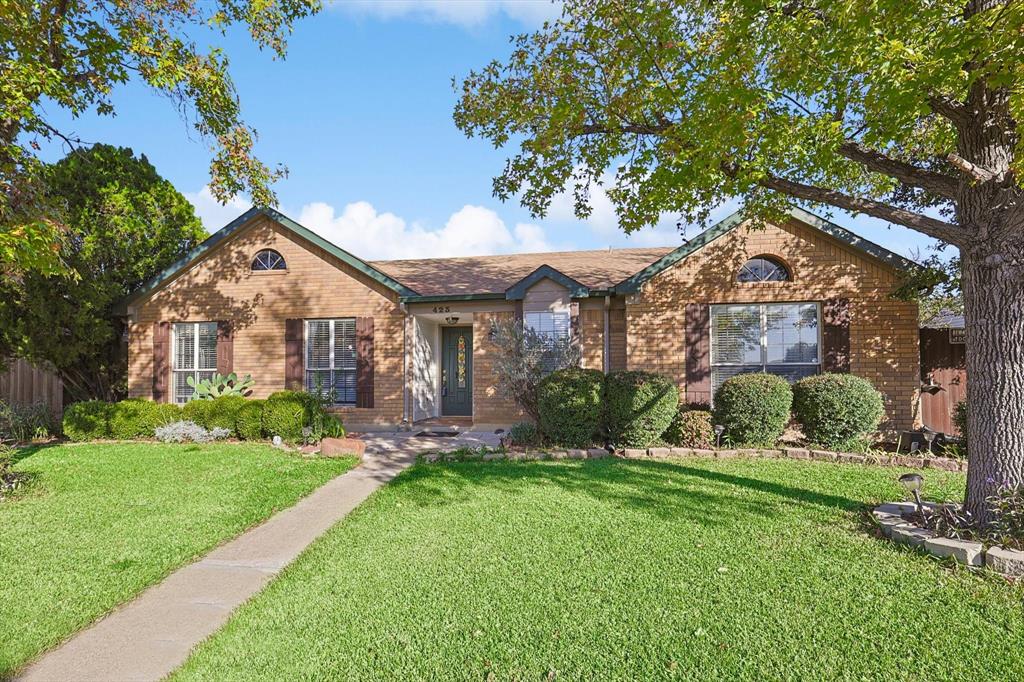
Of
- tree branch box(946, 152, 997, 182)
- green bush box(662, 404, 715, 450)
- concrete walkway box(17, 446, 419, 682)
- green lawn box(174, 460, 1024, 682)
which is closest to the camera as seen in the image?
green lawn box(174, 460, 1024, 682)

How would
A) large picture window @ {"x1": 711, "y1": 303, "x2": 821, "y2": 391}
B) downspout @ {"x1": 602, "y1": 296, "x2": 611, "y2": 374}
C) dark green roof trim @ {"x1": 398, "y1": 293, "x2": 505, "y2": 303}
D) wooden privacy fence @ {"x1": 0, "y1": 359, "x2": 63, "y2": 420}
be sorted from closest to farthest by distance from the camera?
large picture window @ {"x1": 711, "y1": 303, "x2": 821, "y2": 391} < downspout @ {"x1": 602, "y1": 296, "x2": 611, "y2": 374} < dark green roof trim @ {"x1": 398, "y1": 293, "x2": 505, "y2": 303} < wooden privacy fence @ {"x1": 0, "y1": 359, "x2": 63, "y2": 420}

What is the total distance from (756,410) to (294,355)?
33.7 ft

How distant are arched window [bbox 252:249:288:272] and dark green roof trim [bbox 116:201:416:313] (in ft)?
2.53

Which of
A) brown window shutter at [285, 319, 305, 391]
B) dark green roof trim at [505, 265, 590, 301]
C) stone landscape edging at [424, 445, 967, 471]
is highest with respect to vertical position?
dark green roof trim at [505, 265, 590, 301]

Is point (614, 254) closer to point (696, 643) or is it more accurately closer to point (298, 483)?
point (298, 483)

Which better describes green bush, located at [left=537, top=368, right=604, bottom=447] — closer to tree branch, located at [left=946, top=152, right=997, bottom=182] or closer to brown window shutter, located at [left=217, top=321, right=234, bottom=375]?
tree branch, located at [left=946, top=152, right=997, bottom=182]

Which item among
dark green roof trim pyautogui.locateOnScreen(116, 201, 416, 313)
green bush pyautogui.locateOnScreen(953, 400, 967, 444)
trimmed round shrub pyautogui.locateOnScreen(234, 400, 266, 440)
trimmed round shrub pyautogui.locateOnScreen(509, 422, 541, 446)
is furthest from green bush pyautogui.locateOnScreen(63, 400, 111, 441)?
green bush pyautogui.locateOnScreen(953, 400, 967, 444)

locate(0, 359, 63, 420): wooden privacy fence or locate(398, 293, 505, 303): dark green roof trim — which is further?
locate(0, 359, 63, 420): wooden privacy fence

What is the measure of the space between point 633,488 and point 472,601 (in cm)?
357

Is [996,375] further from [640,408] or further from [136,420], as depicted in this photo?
[136,420]

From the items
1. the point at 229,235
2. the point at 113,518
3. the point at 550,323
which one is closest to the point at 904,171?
the point at 550,323

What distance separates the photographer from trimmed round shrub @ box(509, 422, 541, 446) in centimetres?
1005

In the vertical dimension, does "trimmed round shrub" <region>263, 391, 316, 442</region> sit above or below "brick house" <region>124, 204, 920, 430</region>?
below

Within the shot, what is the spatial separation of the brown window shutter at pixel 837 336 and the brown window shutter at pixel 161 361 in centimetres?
1514
